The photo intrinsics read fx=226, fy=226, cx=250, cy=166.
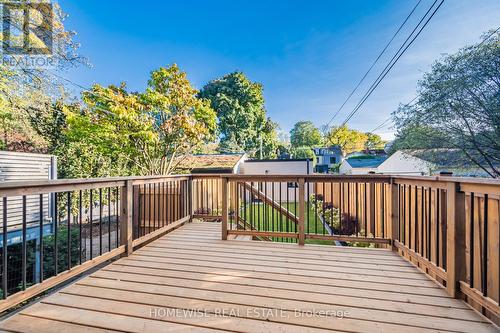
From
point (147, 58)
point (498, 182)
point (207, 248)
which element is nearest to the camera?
point (498, 182)

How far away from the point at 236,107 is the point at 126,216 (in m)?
18.0

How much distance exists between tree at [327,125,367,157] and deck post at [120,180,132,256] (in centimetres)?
4207

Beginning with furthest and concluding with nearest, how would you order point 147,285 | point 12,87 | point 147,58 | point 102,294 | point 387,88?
1. point 387,88
2. point 147,58
3. point 12,87
4. point 147,285
5. point 102,294

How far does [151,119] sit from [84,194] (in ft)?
12.3

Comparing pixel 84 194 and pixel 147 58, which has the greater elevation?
pixel 147 58

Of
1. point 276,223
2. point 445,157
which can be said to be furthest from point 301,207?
point 445,157

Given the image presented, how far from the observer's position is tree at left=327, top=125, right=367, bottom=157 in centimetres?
4131

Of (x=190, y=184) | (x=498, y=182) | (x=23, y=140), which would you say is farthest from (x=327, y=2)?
(x=23, y=140)

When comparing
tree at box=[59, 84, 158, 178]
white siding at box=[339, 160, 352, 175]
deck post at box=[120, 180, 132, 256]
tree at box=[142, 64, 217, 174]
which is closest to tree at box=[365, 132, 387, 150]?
white siding at box=[339, 160, 352, 175]

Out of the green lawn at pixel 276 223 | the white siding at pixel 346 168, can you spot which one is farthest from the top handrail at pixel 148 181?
the white siding at pixel 346 168

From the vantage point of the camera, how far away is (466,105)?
8375 millimetres

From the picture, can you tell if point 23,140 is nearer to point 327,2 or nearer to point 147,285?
point 147,285

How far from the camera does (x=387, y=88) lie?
1427cm

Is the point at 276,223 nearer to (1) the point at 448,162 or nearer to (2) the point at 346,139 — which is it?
(1) the point at 448,162
